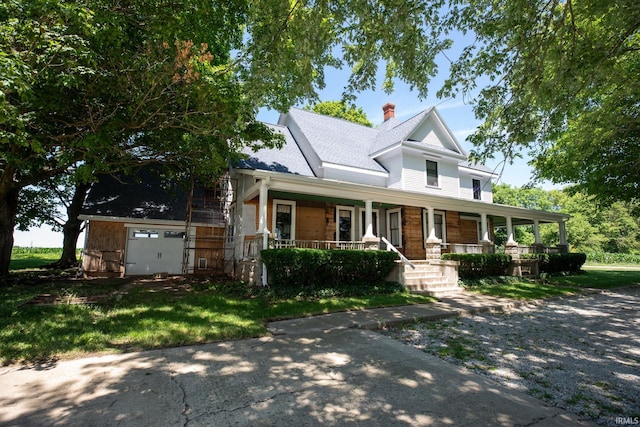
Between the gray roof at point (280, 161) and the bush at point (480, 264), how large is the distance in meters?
7.41

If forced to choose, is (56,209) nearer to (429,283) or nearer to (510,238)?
(429,283)

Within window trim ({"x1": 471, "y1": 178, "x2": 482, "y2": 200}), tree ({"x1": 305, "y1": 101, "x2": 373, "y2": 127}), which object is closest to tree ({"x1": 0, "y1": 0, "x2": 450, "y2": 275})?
window trim ({"x1": 471, "y1": 178, "x2": 482, "y2": 200})

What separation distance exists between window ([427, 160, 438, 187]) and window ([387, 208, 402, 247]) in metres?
3.01

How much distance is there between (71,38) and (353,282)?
9.32 metres

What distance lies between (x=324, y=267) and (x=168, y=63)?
700cm

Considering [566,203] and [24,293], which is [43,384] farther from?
[566,203]

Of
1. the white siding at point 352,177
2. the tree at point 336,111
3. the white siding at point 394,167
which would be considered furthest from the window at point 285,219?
the tree at point 336,111

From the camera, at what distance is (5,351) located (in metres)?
4.33

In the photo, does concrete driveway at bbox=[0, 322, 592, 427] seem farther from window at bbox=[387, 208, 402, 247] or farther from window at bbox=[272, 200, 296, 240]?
window at bbox=[387, 208, 402, 247]

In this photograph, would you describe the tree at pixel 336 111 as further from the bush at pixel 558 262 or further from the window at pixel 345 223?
the bush at pixel 558 262

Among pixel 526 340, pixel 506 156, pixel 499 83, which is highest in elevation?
pixel 499 83

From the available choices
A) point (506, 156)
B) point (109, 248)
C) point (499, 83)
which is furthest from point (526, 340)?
point (109, 248)

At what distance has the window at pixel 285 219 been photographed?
12.7 metres

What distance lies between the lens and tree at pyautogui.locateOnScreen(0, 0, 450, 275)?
5.62m
